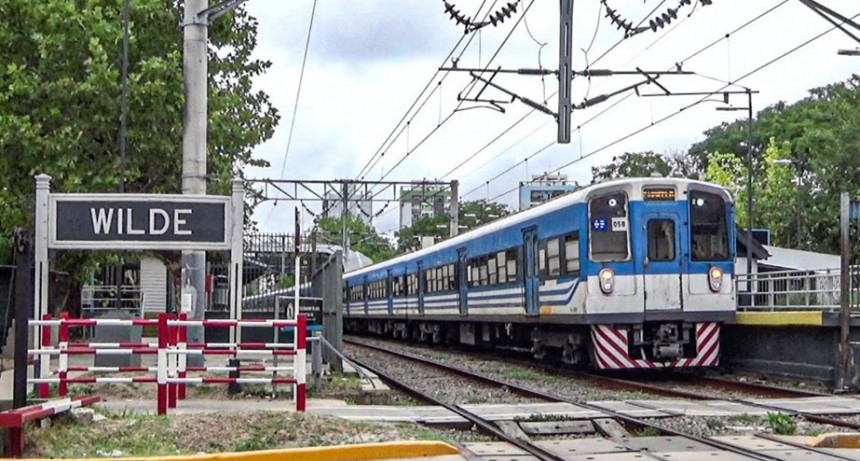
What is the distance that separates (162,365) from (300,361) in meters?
1.43

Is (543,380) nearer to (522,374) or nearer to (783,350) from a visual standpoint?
(522,374)

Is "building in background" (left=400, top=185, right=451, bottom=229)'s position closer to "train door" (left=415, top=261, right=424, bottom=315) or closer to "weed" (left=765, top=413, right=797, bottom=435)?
"train door" (left=415, top=261, right=424, bottom=315)

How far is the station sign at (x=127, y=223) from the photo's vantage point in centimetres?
1436

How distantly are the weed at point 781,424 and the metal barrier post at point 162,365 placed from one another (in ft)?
20.0

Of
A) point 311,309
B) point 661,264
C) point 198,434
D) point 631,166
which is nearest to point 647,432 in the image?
point 198,434

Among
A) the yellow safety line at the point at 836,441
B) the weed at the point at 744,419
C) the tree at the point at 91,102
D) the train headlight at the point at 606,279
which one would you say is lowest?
the yellow safety line at the point at 836,441

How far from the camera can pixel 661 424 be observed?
40.2ft

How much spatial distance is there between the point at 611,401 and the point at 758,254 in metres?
20.4

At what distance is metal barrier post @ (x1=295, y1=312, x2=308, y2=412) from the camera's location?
42.0ft

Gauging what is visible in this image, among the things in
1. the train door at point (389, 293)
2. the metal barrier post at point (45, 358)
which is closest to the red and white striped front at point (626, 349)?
the metal barrier post at point (45, 358)

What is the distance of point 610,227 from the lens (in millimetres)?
19359

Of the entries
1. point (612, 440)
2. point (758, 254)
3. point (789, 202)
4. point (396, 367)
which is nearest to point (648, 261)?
point (396, 367)

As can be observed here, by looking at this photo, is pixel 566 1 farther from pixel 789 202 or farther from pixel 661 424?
pixel 789 202

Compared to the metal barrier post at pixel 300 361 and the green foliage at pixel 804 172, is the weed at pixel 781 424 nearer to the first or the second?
the metal barrier post at pixel 300 361
